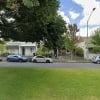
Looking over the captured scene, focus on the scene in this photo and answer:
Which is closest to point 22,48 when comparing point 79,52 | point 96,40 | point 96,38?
point 79,52

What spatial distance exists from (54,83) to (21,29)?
8429 millimetres

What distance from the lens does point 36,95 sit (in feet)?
41.8

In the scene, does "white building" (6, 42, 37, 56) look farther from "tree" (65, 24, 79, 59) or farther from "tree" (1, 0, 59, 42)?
"tree" (1, 0, 59, 42)

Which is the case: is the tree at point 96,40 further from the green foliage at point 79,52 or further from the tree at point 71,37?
the tree at point 71,37

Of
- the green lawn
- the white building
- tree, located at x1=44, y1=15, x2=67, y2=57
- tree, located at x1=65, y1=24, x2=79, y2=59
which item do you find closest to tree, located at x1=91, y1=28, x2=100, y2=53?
tree, located at x1=65, y1=24, x2=79, y2=59

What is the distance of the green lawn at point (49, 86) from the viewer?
1261cm

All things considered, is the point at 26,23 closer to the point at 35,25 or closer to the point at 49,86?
the point at 35,25

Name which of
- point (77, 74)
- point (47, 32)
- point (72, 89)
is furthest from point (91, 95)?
point (47, 32)

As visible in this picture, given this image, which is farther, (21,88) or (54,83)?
(54,83)

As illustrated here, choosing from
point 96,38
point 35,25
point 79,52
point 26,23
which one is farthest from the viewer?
point 79,52

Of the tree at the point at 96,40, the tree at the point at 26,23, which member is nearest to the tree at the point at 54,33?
the tree at the point at 26,23

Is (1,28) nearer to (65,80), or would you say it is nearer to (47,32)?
(47,32)

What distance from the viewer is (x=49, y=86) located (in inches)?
564

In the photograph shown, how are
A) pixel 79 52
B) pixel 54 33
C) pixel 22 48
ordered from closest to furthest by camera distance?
pixel 54 33 → pixel 79 52 → pixel 22 48
